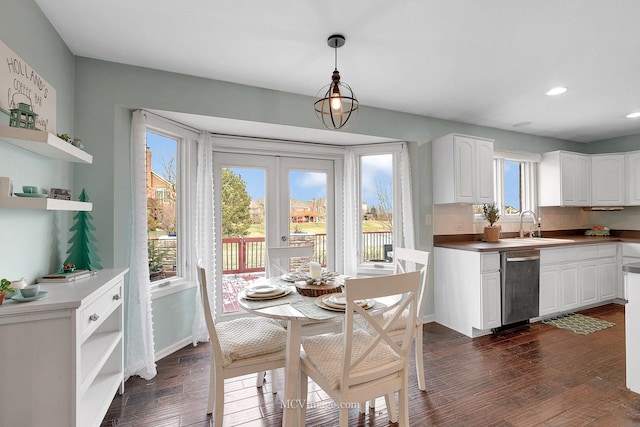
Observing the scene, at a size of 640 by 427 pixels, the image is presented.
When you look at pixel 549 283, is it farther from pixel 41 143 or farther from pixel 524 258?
pixel 41 143

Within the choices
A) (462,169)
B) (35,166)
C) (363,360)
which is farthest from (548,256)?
(35,166)

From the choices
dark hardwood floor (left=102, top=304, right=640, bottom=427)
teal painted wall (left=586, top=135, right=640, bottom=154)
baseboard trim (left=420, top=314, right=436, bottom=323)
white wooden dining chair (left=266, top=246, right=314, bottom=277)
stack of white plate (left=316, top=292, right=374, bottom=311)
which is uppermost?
teal painted wall (left=586, top=135, right=640, bottom=154)

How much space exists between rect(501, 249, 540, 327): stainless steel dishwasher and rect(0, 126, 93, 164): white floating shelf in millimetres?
3819

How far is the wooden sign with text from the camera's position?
4.80 feet

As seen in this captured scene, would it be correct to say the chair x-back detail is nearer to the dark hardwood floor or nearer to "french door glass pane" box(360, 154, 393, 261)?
the dark hardwood floor

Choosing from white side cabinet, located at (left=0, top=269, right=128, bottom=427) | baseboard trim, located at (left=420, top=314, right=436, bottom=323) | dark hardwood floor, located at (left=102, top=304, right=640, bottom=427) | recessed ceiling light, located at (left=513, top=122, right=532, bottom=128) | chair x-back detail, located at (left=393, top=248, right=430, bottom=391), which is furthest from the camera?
recessed ceiling light, located at (left=513, top=122, right=532, bottom=128)

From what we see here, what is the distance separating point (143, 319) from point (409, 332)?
205cm

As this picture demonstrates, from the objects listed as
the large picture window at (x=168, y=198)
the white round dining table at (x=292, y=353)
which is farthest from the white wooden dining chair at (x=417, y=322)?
the large picture window at (x=168, y=198)

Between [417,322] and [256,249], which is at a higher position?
[256,249]

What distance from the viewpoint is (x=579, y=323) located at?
3629 mm

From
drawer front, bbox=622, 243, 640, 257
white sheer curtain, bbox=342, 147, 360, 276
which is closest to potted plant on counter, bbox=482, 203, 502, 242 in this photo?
white sheer curtain, bbox=342, 147, 360, 276

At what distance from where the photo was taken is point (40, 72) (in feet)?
5.94

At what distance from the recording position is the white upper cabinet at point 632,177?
4.40 metres

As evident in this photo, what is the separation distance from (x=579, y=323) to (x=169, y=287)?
4.55m
